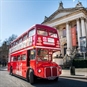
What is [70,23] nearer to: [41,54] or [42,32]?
[42,32]

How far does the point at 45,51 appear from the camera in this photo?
1015 centimetres

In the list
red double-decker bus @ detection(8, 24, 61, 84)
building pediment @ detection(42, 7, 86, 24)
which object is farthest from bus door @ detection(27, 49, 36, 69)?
building pediment @ detection(42, 7, 86, 24)

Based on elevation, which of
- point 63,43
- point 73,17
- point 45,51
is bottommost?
point 45,51

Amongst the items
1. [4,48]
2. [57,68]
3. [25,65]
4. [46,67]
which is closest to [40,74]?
[46,67]

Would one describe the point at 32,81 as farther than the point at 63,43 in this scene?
No

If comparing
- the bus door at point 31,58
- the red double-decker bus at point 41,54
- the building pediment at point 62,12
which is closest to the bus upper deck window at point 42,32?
the red double-decker bus at point 41,54

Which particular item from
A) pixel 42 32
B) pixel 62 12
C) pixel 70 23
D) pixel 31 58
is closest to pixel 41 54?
pixel 31 58

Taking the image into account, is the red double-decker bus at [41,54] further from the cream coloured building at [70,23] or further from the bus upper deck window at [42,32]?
the cream coloured building at [70,23]

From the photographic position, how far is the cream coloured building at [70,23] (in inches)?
1228

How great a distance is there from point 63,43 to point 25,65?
26.1 m

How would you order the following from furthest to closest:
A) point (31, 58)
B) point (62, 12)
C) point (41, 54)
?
point (62, 12)
point (31, 58)
point (41, 54)

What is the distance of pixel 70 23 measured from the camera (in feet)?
115

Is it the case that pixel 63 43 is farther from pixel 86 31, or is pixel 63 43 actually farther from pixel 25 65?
pixel 25 65

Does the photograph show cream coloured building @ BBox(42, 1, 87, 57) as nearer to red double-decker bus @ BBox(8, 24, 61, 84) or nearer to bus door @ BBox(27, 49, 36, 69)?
red double-decker bus @ BBox(8, 24, 61, 84)
